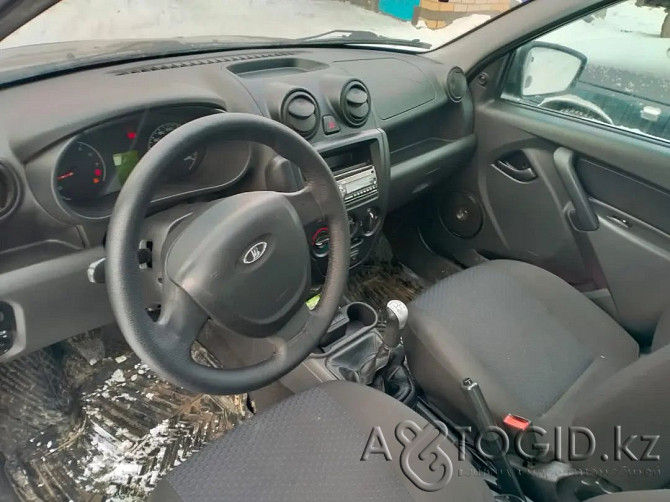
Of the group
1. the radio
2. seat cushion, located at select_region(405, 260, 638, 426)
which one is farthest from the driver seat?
the radio

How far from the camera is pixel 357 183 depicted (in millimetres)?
1550

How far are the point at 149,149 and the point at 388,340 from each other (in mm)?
642

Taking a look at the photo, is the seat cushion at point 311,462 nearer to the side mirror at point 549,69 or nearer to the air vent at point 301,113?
the air vent at point 301,113

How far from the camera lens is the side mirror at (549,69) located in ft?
5.89

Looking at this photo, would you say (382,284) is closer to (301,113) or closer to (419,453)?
(301,113)

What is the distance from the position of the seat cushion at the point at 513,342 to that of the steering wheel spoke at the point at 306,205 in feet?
1.36

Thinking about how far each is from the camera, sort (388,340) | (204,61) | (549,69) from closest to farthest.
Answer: (388,340) → (204,61) → (549,69)

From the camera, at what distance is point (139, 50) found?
1.37 metres

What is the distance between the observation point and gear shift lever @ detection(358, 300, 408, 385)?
1.26m

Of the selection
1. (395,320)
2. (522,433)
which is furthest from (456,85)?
(522,433)

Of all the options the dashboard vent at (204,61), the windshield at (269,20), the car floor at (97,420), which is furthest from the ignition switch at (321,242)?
the windshield at (269,20)

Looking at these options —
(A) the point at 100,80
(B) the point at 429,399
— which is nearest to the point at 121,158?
(A) the point at 100,80

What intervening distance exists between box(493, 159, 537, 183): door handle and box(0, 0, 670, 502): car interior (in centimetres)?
1

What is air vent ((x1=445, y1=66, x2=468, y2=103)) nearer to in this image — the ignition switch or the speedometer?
the ignition switch
